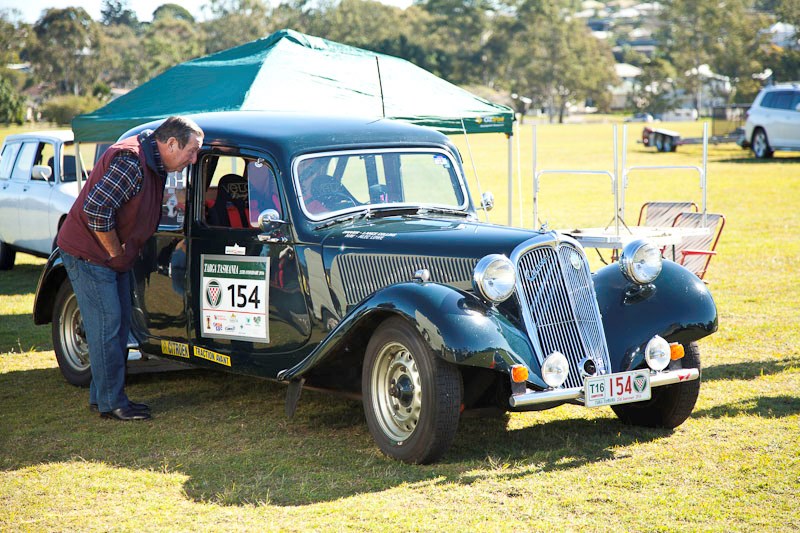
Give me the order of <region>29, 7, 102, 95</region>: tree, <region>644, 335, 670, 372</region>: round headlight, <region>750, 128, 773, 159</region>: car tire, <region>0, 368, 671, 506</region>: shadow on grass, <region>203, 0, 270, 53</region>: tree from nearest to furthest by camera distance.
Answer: <region>0, 368, 671, 506</region>: shadow on grass → <region>644, 335, 670, 372</region>: round headlight → <region>750, 128, 773, 159</region>: car tire → <region>29, 7, 102, 95</region>: tree → <region>203, 0, 270, 53</region>: tree

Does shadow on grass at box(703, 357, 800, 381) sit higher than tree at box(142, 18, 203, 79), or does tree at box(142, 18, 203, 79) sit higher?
tree at box(142, 18, 203, 79)

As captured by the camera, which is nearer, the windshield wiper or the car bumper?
the car bumper

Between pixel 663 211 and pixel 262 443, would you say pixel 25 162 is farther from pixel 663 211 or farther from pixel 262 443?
pixel 262 443

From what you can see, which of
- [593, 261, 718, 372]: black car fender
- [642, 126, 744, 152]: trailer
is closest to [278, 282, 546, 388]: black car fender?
[593, 261, 718, 372]: black car fender

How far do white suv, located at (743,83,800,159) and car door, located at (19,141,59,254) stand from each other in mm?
21174

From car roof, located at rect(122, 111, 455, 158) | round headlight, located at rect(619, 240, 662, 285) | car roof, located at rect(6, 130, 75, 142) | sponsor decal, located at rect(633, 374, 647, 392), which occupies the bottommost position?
sponsor decal, located at rect(633, 374, 647, 392)

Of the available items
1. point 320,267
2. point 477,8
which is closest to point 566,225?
point 320,267

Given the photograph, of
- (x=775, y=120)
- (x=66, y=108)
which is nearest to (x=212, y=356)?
(x=775, y=120)

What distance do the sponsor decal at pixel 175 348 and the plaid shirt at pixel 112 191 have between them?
40.9 inches

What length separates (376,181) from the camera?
6324 millimetres

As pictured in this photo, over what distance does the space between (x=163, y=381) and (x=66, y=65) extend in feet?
325

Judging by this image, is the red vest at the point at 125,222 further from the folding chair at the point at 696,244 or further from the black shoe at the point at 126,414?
the folding chair at the point at 696,244

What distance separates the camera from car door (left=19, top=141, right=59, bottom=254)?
42.0 ft

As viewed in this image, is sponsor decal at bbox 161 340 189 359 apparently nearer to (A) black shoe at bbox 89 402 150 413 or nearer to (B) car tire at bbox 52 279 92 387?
(A) black shoe at bbox 89 402 150 413
